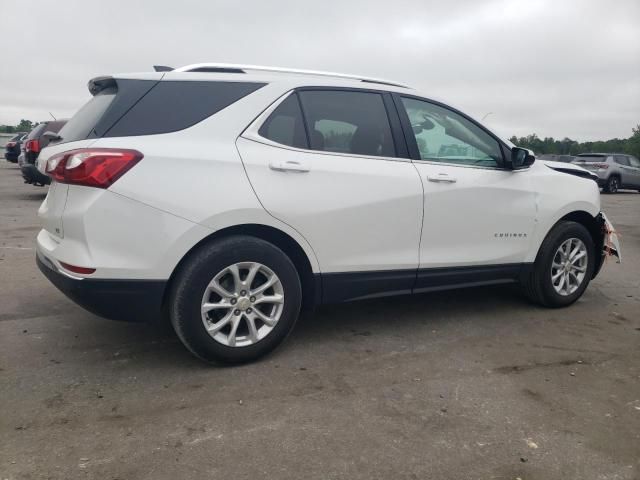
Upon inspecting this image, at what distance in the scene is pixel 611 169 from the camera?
2219 cm

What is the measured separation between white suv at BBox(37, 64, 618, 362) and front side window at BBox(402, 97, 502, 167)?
0.5 inches

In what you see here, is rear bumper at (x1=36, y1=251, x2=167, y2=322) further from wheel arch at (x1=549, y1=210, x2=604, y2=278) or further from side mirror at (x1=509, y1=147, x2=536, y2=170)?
wheel arch at (x1=549, y1=210, x2=604, y2=278)

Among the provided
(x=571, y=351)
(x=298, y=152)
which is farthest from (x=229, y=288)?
(x=571, y=351)

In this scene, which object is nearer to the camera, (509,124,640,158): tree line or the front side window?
the front side window

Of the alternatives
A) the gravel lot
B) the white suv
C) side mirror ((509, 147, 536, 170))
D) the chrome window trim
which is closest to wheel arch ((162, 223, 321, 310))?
the white suv

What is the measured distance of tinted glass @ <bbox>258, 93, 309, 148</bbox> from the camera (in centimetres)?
351

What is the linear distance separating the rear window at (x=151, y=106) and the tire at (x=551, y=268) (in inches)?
110

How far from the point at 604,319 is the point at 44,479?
4.23 m

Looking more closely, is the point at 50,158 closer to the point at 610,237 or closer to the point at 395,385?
the point at 395,385

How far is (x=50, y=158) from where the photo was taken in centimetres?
328

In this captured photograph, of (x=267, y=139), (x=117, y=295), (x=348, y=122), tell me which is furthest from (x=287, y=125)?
(x=117, y=295)

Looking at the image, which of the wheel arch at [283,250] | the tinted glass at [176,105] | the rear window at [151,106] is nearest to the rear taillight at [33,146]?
the rear window at [151,106]

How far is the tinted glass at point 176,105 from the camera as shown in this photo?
10.5 feet

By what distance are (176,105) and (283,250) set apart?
3.59 feet
